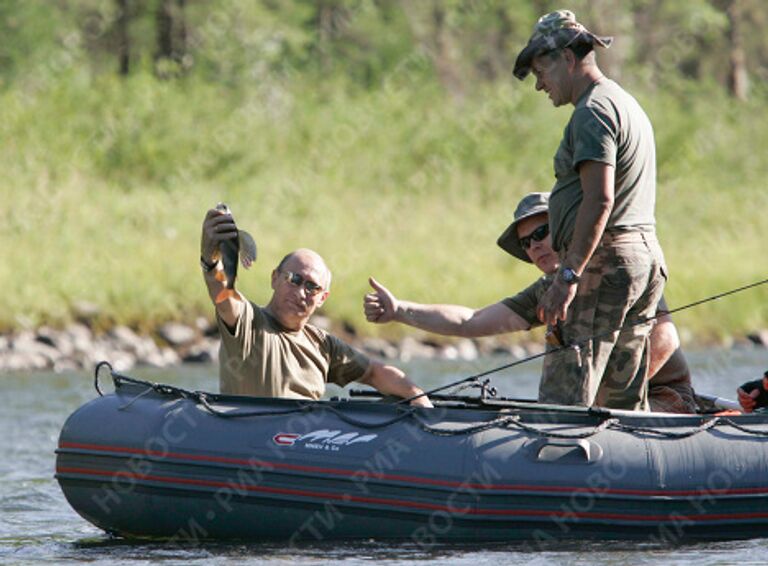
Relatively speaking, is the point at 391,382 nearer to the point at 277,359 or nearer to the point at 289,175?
the point at 277,359

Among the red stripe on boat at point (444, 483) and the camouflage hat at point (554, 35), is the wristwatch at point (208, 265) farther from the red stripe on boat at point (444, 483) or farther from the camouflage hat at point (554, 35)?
the camouflage hat at point (554, 35)

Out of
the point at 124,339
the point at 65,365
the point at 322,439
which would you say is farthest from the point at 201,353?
the point at 322,439

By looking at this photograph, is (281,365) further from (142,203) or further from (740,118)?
(740,118)

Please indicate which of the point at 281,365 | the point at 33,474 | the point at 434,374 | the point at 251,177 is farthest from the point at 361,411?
the point at 251,177

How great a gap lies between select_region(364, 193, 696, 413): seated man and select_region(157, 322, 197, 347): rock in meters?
8.45

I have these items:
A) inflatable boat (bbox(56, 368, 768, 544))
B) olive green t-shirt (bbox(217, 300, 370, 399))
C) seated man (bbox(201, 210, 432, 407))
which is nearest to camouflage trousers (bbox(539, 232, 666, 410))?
inflatable boat (bbox(56, 368, 768, 544))

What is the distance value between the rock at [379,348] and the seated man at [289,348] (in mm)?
8484

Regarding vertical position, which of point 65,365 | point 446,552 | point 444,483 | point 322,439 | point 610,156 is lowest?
point 446,552

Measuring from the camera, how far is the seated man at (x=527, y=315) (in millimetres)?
6699

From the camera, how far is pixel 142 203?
703 inches

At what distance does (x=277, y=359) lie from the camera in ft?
21.6

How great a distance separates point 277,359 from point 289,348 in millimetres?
71

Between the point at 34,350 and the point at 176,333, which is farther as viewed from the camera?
the point at 176,333

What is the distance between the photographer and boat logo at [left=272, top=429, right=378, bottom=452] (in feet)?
20.7
